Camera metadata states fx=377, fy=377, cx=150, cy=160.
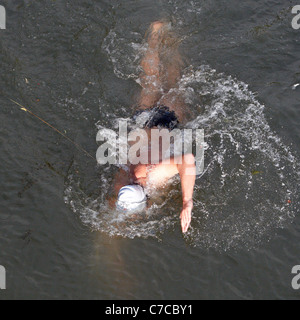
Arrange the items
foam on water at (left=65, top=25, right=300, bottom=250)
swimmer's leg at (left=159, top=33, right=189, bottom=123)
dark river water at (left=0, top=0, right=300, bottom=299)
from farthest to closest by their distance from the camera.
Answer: swimmer's leg at (left=159, top=33, right=189, bottom=123), foam on water at (left=65, top=25, right=300, bottom=250), dark river water at (left=0, top=0, right=300, bottom=299)

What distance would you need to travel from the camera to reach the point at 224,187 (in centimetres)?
571

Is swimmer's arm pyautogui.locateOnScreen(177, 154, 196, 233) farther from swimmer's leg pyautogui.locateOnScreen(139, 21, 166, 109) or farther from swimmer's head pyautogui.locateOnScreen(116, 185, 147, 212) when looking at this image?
swimmer's leg pyautogui.locateOnScreen(139, 21, 166, 109)

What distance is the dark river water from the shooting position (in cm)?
509

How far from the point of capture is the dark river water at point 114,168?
509 centimetres

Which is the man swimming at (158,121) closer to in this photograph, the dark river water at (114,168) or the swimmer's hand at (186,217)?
the swimmer's hand at (186,217)

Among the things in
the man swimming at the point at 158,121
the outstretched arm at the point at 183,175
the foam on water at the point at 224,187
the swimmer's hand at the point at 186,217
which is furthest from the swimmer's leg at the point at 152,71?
the swimmer's hand at the point at 186,217

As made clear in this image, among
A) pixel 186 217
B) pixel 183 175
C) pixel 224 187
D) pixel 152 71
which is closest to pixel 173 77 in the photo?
pixel 152 71

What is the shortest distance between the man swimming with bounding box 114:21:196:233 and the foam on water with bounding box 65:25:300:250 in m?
0.30

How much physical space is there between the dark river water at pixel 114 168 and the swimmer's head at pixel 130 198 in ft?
2.30

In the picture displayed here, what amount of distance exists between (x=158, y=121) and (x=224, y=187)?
1424 mm

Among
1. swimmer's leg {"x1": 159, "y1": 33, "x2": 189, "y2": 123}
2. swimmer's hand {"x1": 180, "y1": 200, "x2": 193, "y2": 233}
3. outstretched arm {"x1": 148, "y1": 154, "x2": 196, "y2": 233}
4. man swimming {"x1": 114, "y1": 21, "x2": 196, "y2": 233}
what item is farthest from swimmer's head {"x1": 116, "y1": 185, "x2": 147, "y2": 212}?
swimmer's leg {"x1": 159, "y1": 33, "x2": 189, "y2": 123}

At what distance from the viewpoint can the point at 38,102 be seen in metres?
6.38

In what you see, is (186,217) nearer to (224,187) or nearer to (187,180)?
(187,180)

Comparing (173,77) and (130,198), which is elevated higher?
(173,77)
